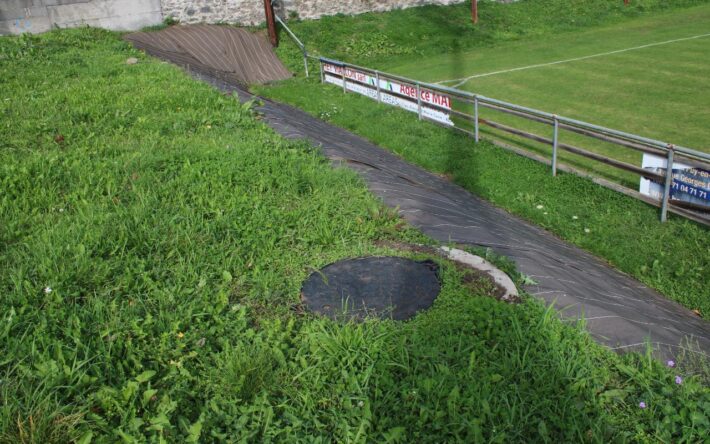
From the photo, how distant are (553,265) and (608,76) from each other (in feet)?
44.3

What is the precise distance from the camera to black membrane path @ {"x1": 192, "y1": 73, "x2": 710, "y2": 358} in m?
4.98

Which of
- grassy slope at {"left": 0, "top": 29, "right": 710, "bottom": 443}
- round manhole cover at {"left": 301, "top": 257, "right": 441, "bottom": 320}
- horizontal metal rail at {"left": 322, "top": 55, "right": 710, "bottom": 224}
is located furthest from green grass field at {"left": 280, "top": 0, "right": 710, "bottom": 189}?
grassy slope at {"left": 0, "top": 29, "right": 710, "bottom": 443}

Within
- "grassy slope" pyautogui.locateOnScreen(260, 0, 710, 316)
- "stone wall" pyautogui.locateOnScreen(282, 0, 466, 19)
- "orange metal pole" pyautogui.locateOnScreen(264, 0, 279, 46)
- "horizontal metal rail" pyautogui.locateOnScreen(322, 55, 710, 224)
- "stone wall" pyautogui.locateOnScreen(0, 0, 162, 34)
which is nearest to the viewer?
"grassy slope" pyautogui.locateOnScreen(260, 0, 710, 316)

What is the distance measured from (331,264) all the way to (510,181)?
583cm

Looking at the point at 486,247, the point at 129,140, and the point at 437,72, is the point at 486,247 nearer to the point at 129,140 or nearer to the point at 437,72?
the point at 129,140

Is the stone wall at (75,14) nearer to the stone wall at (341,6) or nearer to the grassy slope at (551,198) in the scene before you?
the stone wall at (341,6)

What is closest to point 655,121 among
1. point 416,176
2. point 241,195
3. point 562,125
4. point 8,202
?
point 562,125

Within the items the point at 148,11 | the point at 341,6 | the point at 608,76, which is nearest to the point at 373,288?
the point at 608,76

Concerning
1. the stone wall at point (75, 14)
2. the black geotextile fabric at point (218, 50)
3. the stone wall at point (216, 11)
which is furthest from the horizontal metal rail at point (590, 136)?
the stone wall at point (75, 14)

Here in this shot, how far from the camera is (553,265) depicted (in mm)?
6410

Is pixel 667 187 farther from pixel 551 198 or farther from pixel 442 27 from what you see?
pixel 442 27

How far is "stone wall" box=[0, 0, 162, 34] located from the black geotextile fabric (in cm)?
132

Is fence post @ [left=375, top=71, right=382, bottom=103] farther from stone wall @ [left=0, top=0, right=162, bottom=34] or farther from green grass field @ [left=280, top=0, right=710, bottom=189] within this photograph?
stone wall @ [left=0, top=0, right=162, bottom=34]

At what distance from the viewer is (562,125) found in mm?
10297
